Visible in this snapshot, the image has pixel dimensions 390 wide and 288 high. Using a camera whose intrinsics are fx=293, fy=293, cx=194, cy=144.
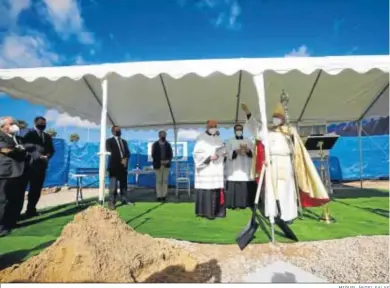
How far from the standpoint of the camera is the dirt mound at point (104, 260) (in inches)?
107

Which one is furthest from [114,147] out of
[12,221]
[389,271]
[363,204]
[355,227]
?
[363,204]

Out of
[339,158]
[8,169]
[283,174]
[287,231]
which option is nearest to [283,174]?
[283,174]

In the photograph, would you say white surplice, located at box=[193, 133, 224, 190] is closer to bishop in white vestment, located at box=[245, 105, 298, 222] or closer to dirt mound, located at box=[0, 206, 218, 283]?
bishop in white vestment, located at box=[245, 105, 298, 222]

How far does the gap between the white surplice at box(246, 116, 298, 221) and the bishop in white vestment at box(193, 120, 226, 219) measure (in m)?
1.41

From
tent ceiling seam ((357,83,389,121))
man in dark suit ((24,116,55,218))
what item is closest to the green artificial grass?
man in dark suit ((24,116,55,218))

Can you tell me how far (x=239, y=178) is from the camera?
22.1ft

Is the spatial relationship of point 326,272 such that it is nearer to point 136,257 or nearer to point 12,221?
point 136,257

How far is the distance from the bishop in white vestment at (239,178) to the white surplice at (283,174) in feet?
7.04

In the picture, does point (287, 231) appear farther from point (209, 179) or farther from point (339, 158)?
point (339, 158)

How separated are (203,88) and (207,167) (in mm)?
2187

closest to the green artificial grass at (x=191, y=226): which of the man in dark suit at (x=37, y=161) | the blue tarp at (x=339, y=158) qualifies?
the man in dark suit at (x=37, y=161)

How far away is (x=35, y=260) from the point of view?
289cm

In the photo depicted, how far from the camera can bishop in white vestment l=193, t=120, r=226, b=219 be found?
5613mm

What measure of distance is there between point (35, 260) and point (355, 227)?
4520 millimetres
